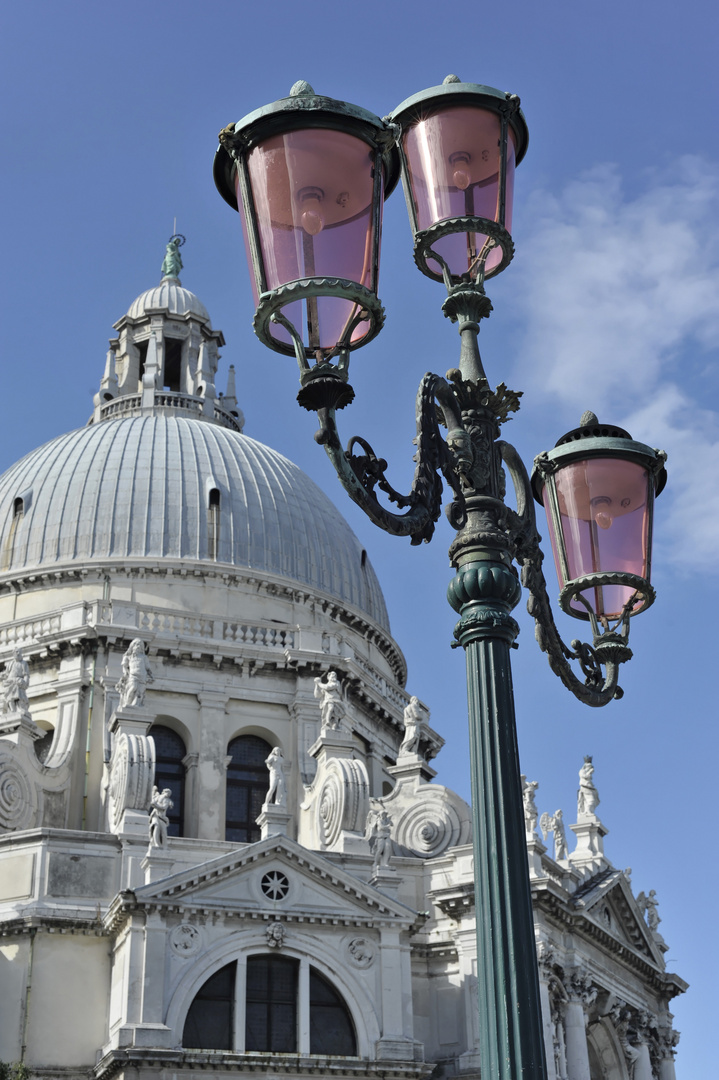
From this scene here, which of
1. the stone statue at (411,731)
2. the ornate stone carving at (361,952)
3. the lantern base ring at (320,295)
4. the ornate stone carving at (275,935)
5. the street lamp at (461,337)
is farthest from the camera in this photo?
the stone statue at (411,731)

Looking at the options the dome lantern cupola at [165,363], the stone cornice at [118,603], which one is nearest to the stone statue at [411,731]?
the stone cornice at [118,603]

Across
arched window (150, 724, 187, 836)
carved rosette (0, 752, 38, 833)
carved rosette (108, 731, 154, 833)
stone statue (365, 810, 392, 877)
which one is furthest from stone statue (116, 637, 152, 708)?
stone statue (365, 810, 392, 877)

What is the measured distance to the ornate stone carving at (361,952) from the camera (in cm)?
2909

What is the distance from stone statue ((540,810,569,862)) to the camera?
121ft

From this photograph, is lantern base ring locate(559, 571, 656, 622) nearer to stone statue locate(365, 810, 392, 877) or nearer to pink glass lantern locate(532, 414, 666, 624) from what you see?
pink glass lantern locate(532, 414, 666, 624)

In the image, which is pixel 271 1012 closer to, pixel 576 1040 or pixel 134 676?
pixel 134 676

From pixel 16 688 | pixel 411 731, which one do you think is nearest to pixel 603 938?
pixel 411 731

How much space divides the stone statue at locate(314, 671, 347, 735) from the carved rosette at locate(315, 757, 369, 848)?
1042mm

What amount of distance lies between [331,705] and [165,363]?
19233 mm

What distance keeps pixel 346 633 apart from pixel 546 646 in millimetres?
32751

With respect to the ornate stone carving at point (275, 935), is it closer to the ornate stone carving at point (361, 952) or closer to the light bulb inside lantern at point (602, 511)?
the ornate stone carving at point (361, 952)

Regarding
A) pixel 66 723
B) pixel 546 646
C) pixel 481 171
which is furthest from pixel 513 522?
pixel 66 723

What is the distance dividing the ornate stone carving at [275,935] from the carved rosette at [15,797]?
7.55m

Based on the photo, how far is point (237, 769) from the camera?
3775cm
